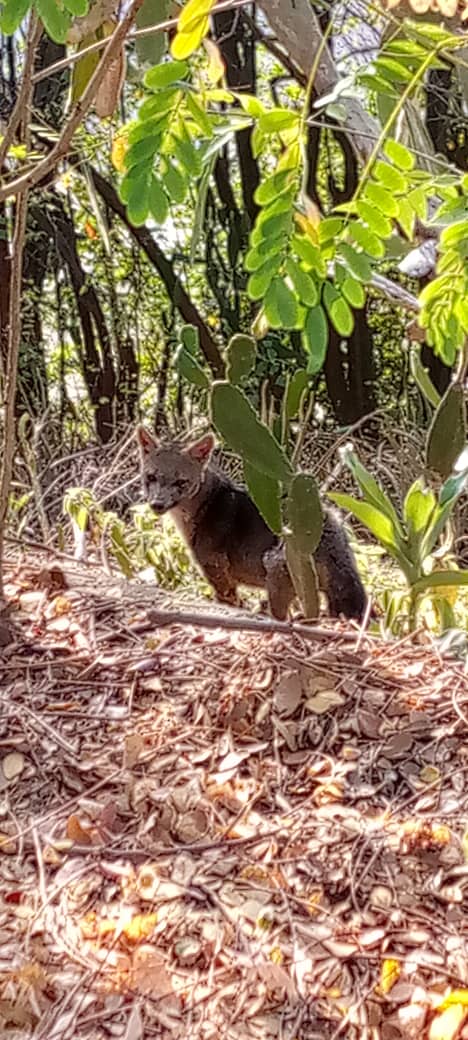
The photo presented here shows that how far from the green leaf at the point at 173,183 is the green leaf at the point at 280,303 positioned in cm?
22

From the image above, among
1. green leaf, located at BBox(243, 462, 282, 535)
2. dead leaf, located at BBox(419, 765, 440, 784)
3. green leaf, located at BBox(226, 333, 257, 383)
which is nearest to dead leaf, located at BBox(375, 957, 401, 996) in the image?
dead leaf, located at BBox(419, 765, 440, 784)

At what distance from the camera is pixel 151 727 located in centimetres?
193

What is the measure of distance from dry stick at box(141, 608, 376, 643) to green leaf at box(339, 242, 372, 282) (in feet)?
2.42

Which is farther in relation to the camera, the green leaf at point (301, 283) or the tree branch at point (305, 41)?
the tree branch at point (305, 41)

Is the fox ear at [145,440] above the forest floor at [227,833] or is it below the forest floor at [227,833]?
above

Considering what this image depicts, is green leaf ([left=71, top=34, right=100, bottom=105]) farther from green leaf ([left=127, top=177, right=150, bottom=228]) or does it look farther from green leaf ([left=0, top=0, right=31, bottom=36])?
green leaf ([left=0, top=0, right=31, bottom=36])

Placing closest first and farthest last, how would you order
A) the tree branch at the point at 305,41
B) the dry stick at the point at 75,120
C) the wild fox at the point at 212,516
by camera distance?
the dry stick at the point at 75,120 < the tree branch at the point at 305,41 < the wild fox at the point at 212,516

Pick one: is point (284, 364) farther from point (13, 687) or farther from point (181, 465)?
point (13, 687)

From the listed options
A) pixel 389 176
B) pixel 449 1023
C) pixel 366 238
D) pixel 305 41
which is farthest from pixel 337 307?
pixel 305 41

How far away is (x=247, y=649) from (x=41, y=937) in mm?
814

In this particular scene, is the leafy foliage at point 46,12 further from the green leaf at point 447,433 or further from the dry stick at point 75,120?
the green leaf at point 447,433

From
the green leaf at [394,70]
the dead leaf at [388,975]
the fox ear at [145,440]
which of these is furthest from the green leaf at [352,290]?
the fox ear at [145,440]

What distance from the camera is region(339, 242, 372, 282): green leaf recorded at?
75.1 inches

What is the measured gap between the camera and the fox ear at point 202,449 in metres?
3.45
